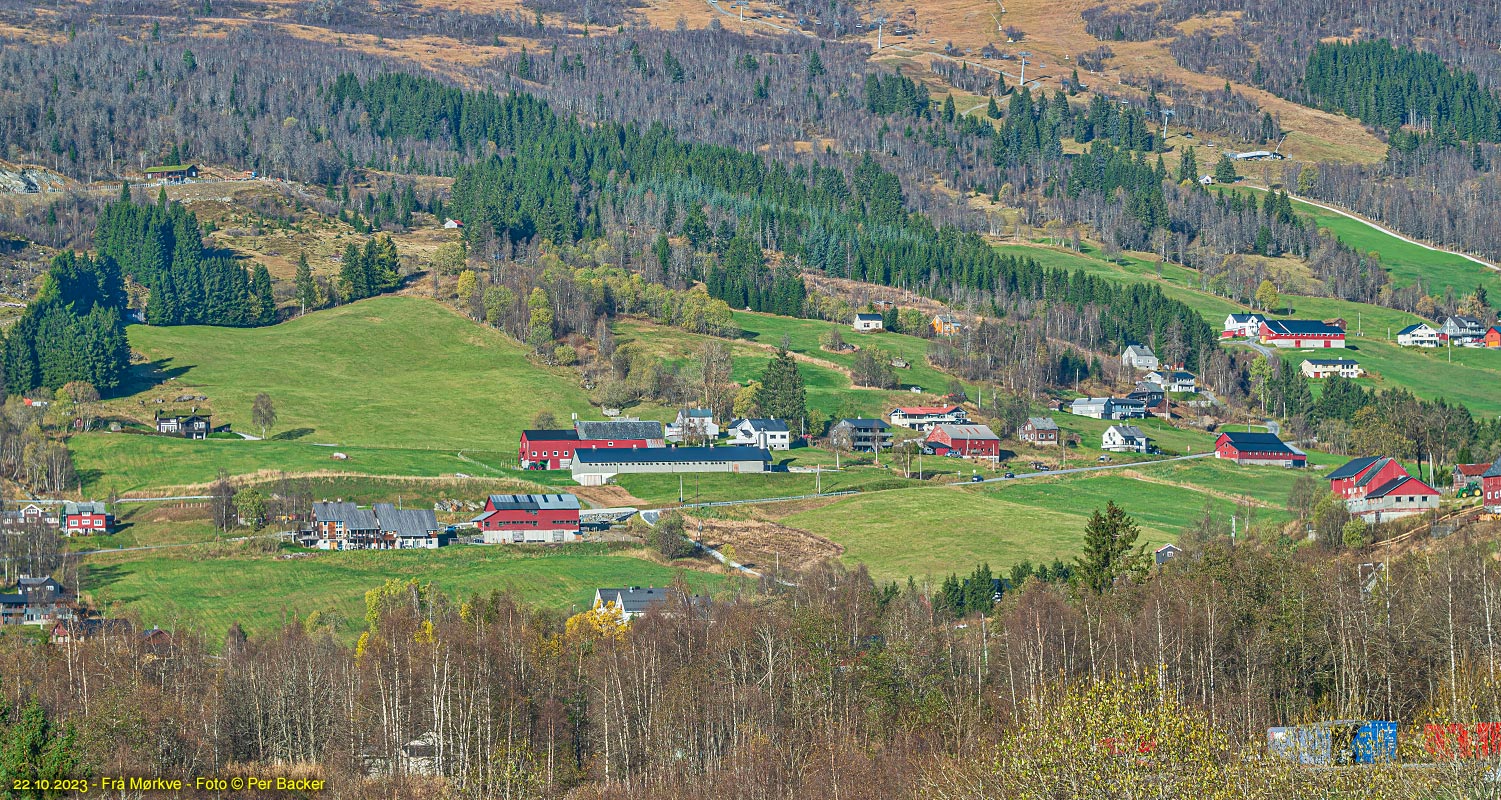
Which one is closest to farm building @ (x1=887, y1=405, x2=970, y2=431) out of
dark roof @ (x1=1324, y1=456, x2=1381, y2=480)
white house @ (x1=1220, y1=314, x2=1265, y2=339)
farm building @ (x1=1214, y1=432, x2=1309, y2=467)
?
farm building @ (x1=1214, y1=432, x2=1309, y2=467)

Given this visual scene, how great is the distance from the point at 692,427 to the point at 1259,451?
4655 centimetres

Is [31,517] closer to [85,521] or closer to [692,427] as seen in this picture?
[85,521]

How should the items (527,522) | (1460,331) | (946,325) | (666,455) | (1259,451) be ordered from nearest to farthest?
(527,522), (666,455), (1259,451), (946,325), (1460,331)

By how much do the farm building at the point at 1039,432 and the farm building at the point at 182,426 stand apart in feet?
224

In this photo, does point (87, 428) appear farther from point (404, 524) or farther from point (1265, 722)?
point (1265, 722)

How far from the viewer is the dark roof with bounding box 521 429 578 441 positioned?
140 metres

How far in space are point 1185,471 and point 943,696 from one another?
249ft

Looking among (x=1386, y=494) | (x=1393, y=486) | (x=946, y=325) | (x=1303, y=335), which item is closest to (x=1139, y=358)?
(x=1303, y=335)

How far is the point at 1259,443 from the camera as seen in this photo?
464 feet

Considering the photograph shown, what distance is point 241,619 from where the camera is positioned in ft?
310

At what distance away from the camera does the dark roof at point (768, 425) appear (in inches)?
5738

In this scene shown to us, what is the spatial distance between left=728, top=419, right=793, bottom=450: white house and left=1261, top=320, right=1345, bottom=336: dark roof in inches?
2848

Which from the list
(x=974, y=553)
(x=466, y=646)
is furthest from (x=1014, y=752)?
(x=974, y=553)

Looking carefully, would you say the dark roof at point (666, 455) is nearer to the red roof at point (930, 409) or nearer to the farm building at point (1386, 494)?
the red roof at point (930, 409)
